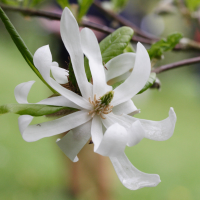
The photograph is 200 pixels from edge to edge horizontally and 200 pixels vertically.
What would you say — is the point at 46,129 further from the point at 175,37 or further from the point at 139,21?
the point at 139,21

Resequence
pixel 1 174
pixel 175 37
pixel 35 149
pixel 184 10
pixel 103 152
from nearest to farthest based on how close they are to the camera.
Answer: pixel 103 152
pixel 175 37
pixel 184 10
pixel 1 174
pixel 35 149

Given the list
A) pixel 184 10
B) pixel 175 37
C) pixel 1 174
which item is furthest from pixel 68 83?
pixel 1 174

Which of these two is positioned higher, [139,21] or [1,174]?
[139,21]

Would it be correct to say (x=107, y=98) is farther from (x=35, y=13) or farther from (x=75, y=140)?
(x=35, y=13)

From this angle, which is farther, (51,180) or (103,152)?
(51,180)

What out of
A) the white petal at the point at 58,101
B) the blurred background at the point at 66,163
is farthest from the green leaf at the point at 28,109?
the blurred background at the point at 66,163

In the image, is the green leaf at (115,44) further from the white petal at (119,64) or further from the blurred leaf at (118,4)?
the blurred leaf at (118,4)

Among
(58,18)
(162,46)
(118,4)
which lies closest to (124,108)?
(162,46)
